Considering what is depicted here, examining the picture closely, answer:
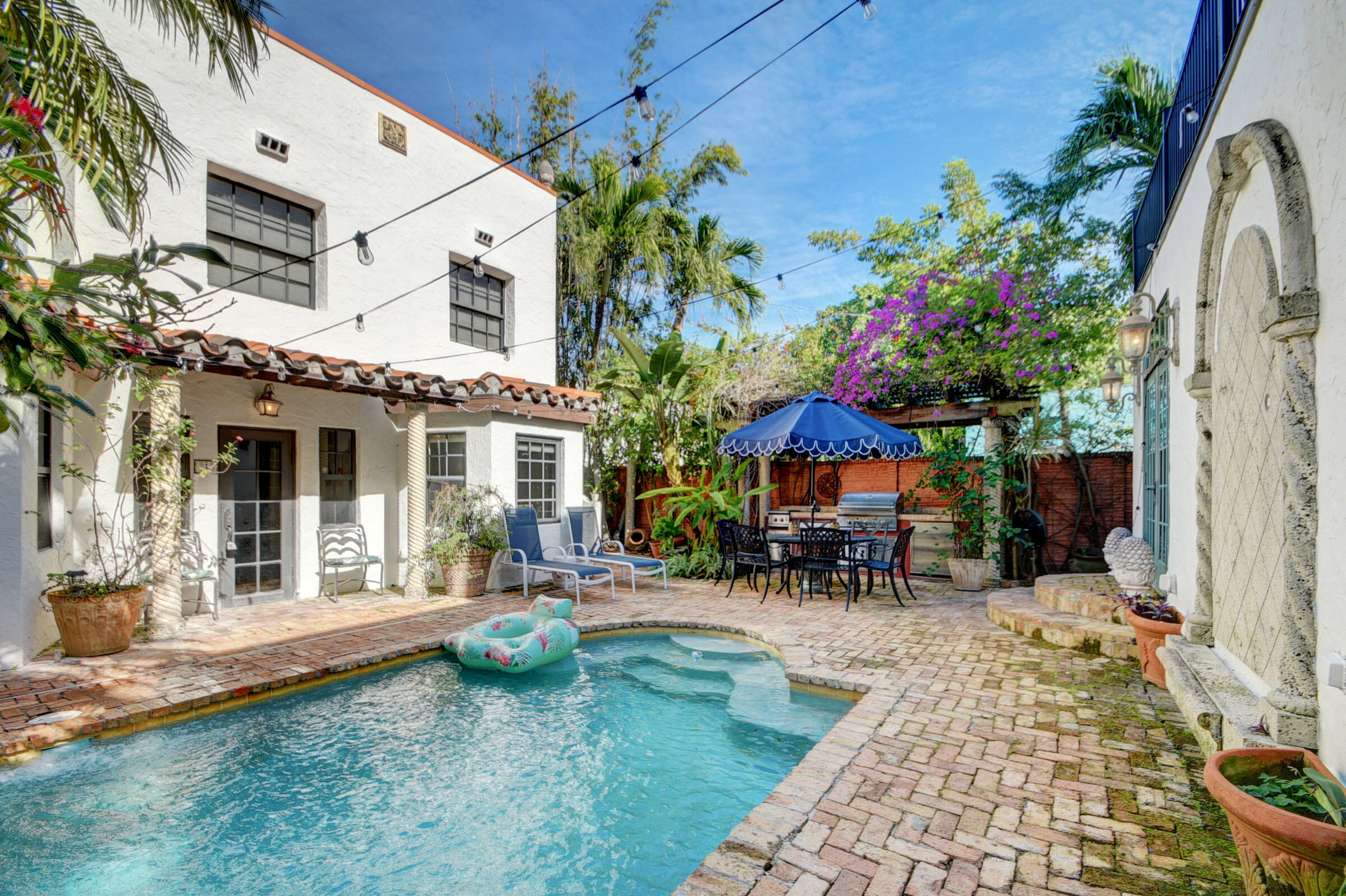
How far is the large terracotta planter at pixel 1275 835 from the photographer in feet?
6.54

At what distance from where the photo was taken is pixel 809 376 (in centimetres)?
1188

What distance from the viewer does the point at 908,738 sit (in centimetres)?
399

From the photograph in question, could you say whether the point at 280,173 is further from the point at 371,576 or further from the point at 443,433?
the point at 371,576

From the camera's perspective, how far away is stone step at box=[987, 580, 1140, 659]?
5777 mm

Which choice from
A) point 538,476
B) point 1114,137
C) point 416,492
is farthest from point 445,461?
point 1114,137

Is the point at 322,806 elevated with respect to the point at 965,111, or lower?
lower

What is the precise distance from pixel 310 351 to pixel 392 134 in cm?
349

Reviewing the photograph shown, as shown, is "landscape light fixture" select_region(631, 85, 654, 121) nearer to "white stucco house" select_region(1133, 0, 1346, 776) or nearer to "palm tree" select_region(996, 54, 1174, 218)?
"white stucco house" select_region(1133, 0, 1346, 776)

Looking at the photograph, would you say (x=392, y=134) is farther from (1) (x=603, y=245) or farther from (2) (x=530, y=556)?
(2) (x=530, y=556)

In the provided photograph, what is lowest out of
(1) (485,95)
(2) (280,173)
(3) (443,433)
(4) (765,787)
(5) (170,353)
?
(4) (765,787)

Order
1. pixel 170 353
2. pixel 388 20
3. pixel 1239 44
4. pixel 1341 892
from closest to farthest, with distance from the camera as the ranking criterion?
pixel 1341 892, pixel 1239 44, pixel 170 353, pixel 388 20

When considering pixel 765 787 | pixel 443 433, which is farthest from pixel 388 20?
pixel 765 787

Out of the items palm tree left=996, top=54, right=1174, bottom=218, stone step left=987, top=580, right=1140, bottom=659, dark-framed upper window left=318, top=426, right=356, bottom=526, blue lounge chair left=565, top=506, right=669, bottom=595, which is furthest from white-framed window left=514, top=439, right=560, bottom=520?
palm tree left=996, top=54, right=1174, bottom=218

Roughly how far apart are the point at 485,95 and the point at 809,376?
1203 centimetres
